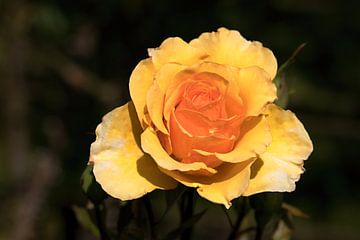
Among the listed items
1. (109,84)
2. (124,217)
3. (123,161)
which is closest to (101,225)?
(124,217)

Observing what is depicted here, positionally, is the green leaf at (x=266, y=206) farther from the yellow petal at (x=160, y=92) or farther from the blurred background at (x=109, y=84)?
the blurred background at (x=109, y=84)

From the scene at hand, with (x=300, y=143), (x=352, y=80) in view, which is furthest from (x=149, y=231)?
(x=352, y=80)

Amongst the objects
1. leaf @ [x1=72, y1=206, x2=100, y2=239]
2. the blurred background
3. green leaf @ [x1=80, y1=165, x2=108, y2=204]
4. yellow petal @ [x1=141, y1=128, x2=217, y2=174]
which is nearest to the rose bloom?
yellow petal @ [x1=141, y1=128, x2=217, y2=174]

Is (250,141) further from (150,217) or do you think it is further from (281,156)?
(150,217)

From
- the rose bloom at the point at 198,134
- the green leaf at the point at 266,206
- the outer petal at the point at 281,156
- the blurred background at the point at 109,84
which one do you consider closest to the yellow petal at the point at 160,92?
the rose bloom at the point at 198,134

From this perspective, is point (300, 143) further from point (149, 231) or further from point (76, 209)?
point (76, 209)
